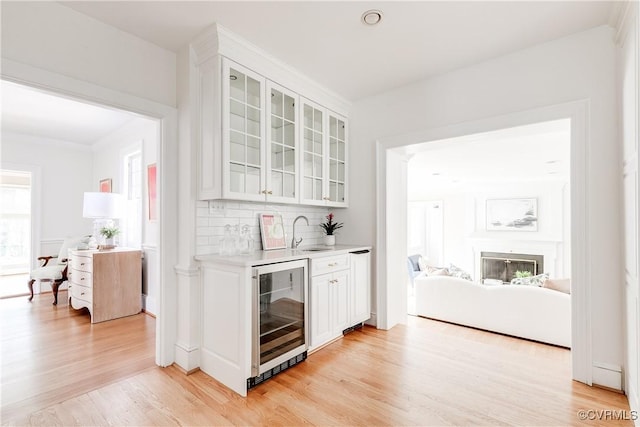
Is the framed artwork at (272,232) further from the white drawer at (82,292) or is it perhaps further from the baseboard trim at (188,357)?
the white drawer at (82,292)

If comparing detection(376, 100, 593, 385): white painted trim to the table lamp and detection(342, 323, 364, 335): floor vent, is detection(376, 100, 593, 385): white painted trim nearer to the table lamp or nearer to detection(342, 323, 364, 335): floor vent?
detection(342, 323, 364, 335): floor vent

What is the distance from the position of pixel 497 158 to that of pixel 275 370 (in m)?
4.98

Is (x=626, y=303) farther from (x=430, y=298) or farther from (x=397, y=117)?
(x=397, y=117)

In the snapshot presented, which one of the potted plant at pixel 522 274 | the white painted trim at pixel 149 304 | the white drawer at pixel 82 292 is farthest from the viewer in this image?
the potted plant at pixel 522 274

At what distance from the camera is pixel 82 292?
389 cm

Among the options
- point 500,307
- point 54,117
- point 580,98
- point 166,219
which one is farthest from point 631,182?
point 54,117

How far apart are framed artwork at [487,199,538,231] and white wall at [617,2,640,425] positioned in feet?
20.2

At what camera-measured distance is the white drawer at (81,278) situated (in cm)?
378

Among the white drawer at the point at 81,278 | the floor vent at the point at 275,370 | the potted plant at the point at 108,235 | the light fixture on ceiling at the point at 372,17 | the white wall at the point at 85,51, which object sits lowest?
the floor vent at the point at 275,370

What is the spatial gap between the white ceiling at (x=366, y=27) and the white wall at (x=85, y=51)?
0.28 feet

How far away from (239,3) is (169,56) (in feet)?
3.14

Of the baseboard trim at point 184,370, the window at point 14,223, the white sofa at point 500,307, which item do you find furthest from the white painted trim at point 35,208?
the white sofa at point 500,307

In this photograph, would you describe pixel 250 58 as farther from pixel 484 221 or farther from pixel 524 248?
pixel 524 248

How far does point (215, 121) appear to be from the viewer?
7.88 feet
